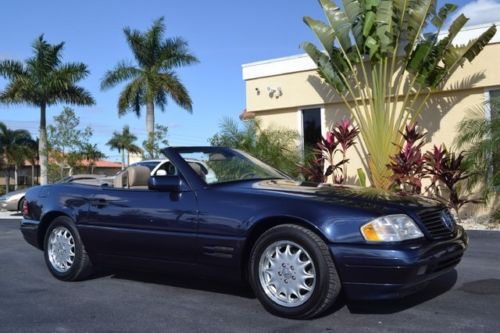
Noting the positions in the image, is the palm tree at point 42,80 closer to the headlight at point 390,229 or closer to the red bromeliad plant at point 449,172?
the red bromeliad plant at point 449,172

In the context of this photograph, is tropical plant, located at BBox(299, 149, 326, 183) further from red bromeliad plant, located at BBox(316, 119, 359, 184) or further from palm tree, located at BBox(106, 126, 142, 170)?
palm tree, located at BBox(106, 126, 142, 170)

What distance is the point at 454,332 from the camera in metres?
4.03

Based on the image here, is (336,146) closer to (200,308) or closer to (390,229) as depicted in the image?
(200,308)

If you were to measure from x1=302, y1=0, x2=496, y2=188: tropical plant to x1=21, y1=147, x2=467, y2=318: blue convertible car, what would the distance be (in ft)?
23.2

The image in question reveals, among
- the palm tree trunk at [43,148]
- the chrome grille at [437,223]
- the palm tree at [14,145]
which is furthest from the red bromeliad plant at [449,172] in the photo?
the palm tree at [14,145]

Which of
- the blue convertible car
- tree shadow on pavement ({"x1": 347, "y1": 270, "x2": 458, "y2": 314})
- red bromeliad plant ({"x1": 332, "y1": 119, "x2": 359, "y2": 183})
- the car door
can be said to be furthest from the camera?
red bromeliad plant ({"x1": 332, "y1": 119, "x2": 359, "y2": 183})

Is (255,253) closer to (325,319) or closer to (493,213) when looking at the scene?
(325,319)

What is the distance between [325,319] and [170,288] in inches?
76.4

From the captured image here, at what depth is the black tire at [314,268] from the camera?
13.8ft

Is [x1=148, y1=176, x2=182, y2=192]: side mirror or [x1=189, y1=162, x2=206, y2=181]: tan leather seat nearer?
[x1=148, y1=176, x2=182, y2=192]: side mirror

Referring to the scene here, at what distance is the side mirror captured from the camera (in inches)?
199

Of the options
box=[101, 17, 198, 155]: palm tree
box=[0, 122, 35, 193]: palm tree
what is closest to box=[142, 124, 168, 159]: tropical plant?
box=[101, 17, 198, 155]: palm tree

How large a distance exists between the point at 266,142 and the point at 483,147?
545cm

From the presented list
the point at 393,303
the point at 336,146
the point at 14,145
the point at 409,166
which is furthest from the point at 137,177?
the point at 14,145
